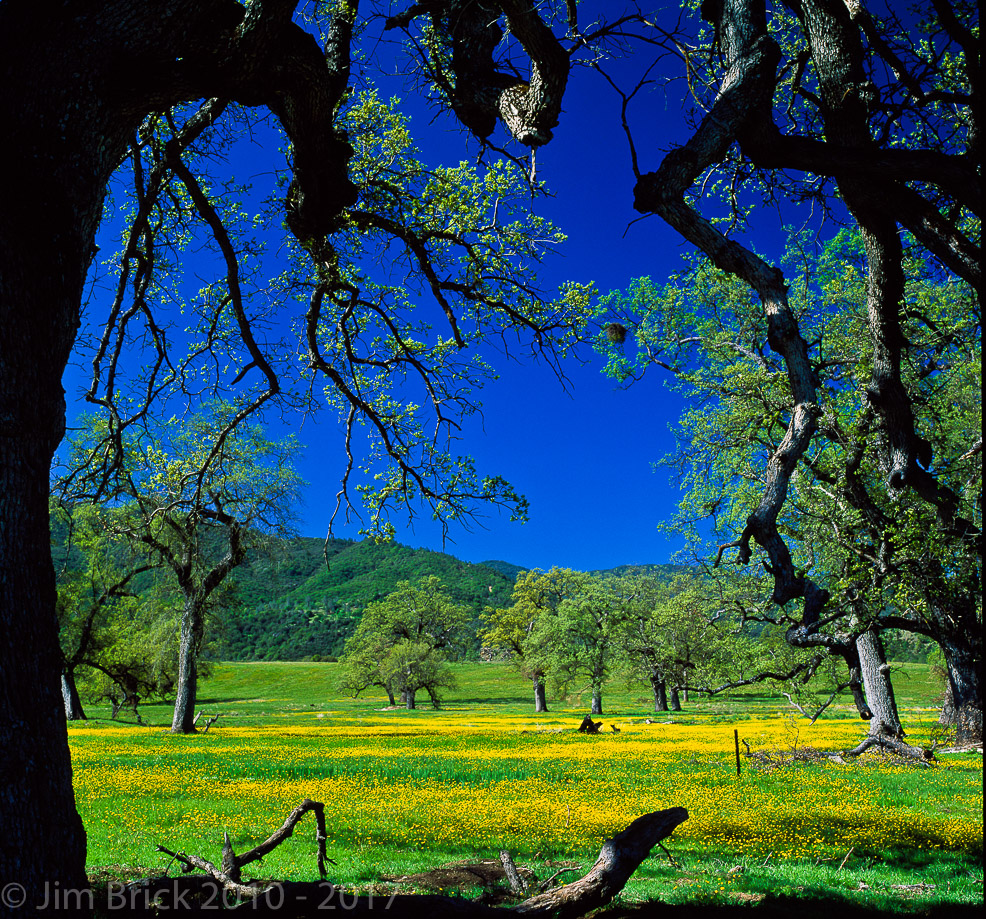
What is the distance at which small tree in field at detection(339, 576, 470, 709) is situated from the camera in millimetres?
72562

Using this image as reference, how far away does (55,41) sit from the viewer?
12.4 ft

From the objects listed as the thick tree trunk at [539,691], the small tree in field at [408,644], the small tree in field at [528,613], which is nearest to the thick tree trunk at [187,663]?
the small tree in field at [528,613]

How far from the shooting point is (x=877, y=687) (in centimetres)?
2000

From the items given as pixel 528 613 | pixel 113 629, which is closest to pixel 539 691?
pixel 528 613

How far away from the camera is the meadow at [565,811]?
7812mm

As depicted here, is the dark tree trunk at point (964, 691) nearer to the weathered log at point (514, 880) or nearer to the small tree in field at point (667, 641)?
the weathered log at point (514, 880)

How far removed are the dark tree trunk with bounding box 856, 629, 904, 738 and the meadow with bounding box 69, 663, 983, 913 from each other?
1.44 meters

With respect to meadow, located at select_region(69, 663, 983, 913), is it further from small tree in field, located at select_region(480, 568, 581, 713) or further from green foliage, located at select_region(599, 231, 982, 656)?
small tree in field, located at select_region(480, 568, 581, 713)

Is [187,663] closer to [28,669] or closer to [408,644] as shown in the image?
[28,669]

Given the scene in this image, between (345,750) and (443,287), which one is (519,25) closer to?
(443,287)

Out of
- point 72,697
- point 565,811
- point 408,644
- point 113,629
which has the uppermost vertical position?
point 113,629

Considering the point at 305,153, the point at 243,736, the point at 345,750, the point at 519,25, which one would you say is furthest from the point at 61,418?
the point at 243,736

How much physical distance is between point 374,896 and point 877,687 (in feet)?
66.6

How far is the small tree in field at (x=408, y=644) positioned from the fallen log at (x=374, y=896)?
231ft
